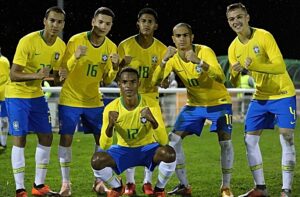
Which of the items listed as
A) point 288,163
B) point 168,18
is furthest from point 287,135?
point 168,18

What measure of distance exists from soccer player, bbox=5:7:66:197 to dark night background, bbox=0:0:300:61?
63.5 ft

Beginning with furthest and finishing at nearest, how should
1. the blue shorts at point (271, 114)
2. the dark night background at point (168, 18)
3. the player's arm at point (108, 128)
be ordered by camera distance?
the dark night background at point (168, 18) → the blue shorts at point (271, 114) → the player's arm at point (108, 128)

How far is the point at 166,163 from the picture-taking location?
766 centimetres

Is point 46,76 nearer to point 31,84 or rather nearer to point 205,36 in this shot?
point 31,84

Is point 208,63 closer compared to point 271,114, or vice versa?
point 208,63

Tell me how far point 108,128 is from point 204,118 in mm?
1493

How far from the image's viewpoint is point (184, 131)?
859cm

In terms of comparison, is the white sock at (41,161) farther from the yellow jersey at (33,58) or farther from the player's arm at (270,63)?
the player's arm at (270,63)

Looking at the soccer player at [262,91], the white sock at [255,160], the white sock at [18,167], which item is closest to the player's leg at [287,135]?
the soccer player at [262,91]

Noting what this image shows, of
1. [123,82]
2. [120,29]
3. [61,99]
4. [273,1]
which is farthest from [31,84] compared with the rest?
[273,1]

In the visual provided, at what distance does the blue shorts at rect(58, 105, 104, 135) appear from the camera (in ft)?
27.8

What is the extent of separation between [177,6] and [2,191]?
2268 cm

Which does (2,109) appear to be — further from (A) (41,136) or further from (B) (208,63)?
(B) (208,63)

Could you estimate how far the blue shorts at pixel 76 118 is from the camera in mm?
8469
